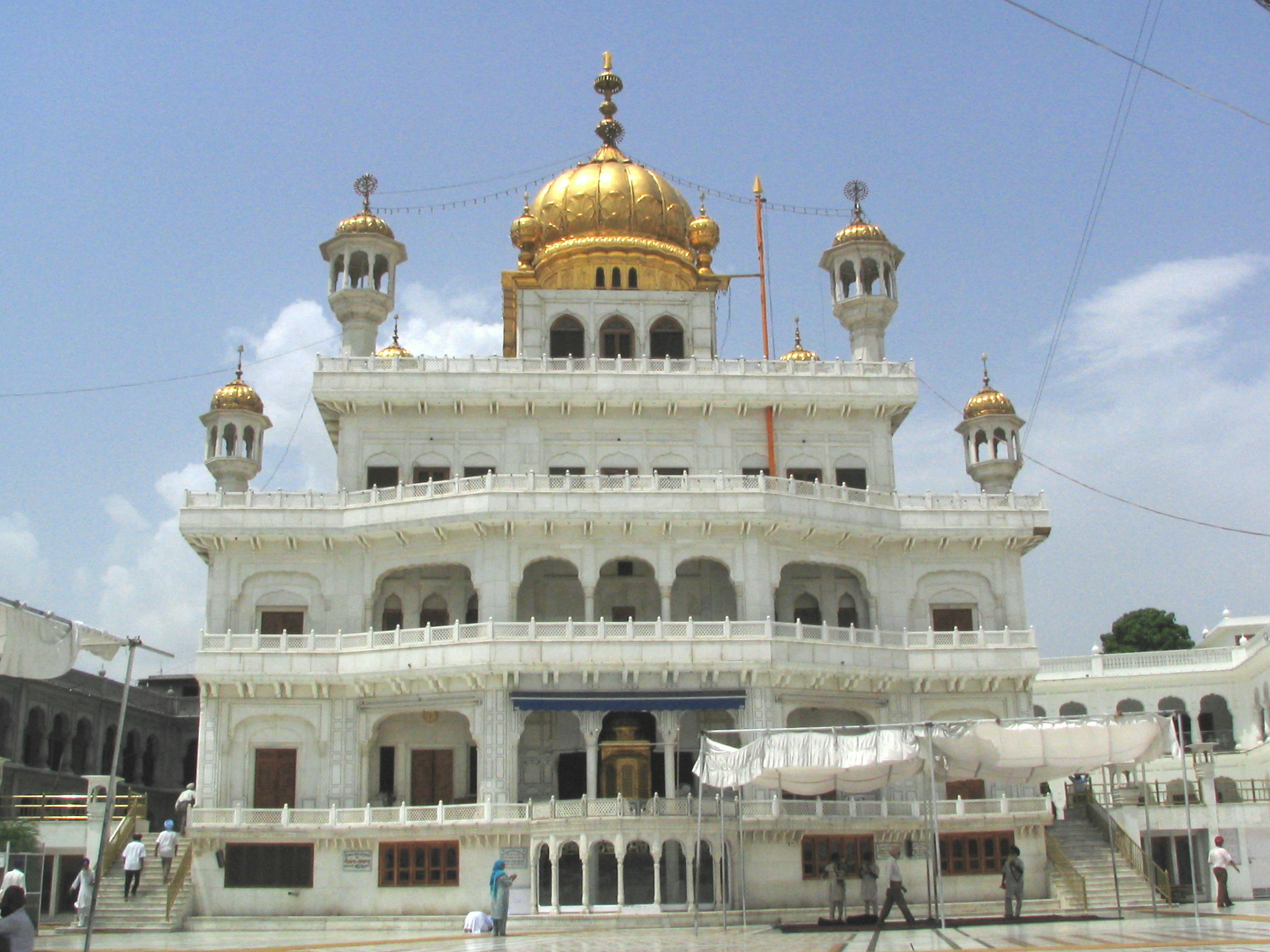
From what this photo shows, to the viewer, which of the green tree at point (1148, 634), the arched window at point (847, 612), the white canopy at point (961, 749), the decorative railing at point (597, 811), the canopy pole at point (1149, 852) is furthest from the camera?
the green tree at point (1148, 634)

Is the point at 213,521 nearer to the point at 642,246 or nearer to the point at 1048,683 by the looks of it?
the point at 642,246

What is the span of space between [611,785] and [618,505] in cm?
771

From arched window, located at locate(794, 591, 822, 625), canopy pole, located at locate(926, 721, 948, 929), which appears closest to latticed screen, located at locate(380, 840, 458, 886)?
arched window, located at locate(794, 591, 822, 625)

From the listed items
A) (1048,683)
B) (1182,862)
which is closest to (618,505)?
(1182,862)

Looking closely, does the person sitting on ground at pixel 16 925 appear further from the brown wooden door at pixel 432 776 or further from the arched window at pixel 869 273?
the arched window at pixel 869 273

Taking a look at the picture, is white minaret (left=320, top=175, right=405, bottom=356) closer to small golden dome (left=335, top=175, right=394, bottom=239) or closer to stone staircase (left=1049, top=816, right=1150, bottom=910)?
small golden dome (left=335, top=175, right=394, bottom=239)

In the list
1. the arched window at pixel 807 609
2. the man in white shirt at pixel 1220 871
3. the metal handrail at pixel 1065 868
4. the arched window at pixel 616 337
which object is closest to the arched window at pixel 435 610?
the arched window at pixel 616 337

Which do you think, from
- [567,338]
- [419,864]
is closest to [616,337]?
[567,338]

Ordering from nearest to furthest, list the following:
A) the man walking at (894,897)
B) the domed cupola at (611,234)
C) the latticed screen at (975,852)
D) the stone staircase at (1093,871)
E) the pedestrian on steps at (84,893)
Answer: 1. the man walking at (894,897)
2. the pedestrian on steps at (84,893)
3. the stone staircase at (1093,871)
4. the latticed screen at (975,852)
5. the domed cupola at (611,234)

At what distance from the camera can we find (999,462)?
4278 cm

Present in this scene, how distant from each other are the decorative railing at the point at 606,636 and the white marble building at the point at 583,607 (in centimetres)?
10

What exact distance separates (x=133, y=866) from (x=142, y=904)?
1099 mm

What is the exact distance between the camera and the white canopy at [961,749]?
25547 millimetres

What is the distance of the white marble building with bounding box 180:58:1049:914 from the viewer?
116 feet
